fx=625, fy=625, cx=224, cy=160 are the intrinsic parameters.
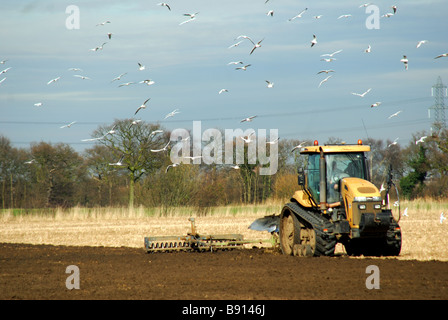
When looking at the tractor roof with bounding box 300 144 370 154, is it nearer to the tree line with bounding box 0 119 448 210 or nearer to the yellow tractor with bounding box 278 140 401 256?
the yellow tractor with bounding box 278 140 401 256

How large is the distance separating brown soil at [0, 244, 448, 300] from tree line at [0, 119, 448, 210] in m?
21.7

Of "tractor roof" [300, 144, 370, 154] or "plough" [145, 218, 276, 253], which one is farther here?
"plough" [145, 218, 276, 253]

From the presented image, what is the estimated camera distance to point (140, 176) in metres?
52.6

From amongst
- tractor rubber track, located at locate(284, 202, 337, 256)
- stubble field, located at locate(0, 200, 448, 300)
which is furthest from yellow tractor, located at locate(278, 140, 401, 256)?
stubble field, located at locate(0, 200, 448, 300)

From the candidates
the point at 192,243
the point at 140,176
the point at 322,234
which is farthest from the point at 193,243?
the point at 140,176

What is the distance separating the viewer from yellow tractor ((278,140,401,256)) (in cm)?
1348

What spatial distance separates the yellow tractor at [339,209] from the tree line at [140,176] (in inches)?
910

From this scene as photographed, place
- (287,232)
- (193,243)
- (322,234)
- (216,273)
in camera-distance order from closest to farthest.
Answer: 1. (216,273)
2. (322,234)
3. (287,232)
4. (193,243)

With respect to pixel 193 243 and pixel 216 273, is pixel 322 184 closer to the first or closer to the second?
pixel 216 273

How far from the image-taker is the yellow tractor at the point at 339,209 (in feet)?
44.2

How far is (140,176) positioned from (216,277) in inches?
1621

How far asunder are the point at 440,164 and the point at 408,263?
4455 cm

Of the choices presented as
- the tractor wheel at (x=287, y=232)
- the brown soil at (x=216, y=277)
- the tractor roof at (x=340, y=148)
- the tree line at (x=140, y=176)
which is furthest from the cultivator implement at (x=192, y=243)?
the tree line at (x=140, y=176)
